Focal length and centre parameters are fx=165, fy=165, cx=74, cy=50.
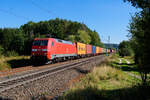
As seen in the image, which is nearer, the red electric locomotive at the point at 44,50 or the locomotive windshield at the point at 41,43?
the red electric locomotive at the point at 44,50

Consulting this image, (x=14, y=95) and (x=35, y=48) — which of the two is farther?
(x=35, y=48)

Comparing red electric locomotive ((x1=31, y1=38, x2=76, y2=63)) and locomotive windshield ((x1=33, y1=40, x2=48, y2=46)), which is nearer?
red electric locomotive ((x1=31, y1=38, x2=76, y2=63))

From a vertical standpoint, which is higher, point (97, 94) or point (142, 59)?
point (142, 59)

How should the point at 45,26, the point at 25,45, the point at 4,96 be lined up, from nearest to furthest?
the point at 4,96, the point at 25,45, the point at 45,26

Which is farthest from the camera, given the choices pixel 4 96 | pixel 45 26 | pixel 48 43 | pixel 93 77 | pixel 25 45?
pixel 45 26

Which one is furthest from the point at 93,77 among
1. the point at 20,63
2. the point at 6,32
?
the point at 6,32

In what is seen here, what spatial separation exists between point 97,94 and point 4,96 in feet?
12.3

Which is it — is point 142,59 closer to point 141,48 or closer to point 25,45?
point 141,48

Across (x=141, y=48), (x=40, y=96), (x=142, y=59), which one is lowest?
(x=40, y=96)

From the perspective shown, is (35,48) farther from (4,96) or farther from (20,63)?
(4,96)

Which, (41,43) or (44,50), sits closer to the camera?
(44,50)

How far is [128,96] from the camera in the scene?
19.6ft

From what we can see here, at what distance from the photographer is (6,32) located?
141 ft

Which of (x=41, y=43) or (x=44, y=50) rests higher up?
(x=41, y=43)
